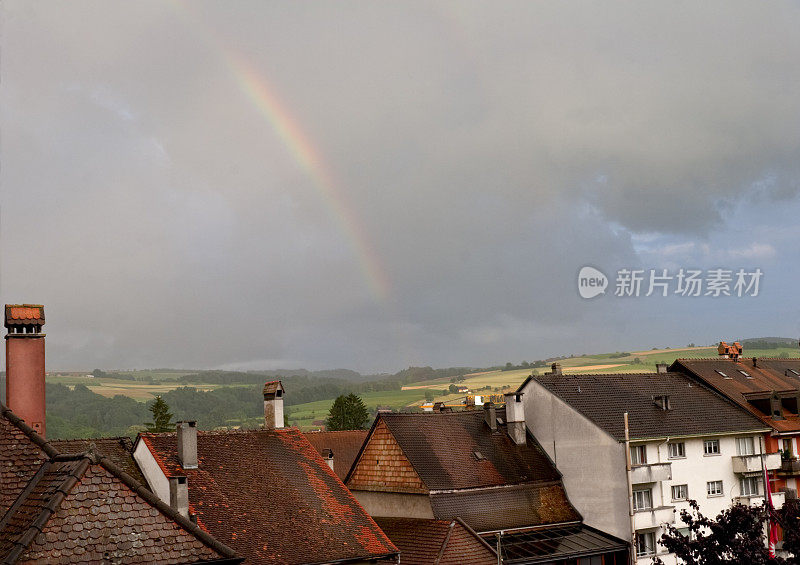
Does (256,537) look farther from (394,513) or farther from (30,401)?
(394,513)

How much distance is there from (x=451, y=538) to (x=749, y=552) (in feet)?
53.8

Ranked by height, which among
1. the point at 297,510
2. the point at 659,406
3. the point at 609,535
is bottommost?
the point at 609,535

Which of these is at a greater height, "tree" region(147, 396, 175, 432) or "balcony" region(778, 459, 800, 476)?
"tree" region(147, 396, 175, 432)

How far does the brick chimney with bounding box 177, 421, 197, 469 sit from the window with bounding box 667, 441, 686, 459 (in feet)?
106

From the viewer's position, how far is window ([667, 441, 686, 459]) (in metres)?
53.3

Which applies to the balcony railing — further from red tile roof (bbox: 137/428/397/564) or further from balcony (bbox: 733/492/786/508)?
red tile roof (bbox: 137/428/397/564)

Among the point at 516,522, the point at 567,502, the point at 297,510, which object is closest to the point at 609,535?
the point at 567,502

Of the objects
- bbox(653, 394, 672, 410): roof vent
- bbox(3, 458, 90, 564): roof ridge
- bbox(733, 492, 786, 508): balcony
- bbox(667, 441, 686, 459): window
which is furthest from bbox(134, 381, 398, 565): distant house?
bbox(733, 492, 786, 508): balcony

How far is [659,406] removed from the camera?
5616cm

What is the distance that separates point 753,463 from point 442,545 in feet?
90.6

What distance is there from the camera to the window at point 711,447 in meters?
55.1

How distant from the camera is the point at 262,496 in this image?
35.7m

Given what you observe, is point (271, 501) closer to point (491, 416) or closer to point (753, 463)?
point (491, 416)

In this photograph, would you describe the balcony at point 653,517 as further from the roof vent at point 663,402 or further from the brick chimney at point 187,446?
the brick chimney at point 187,446
